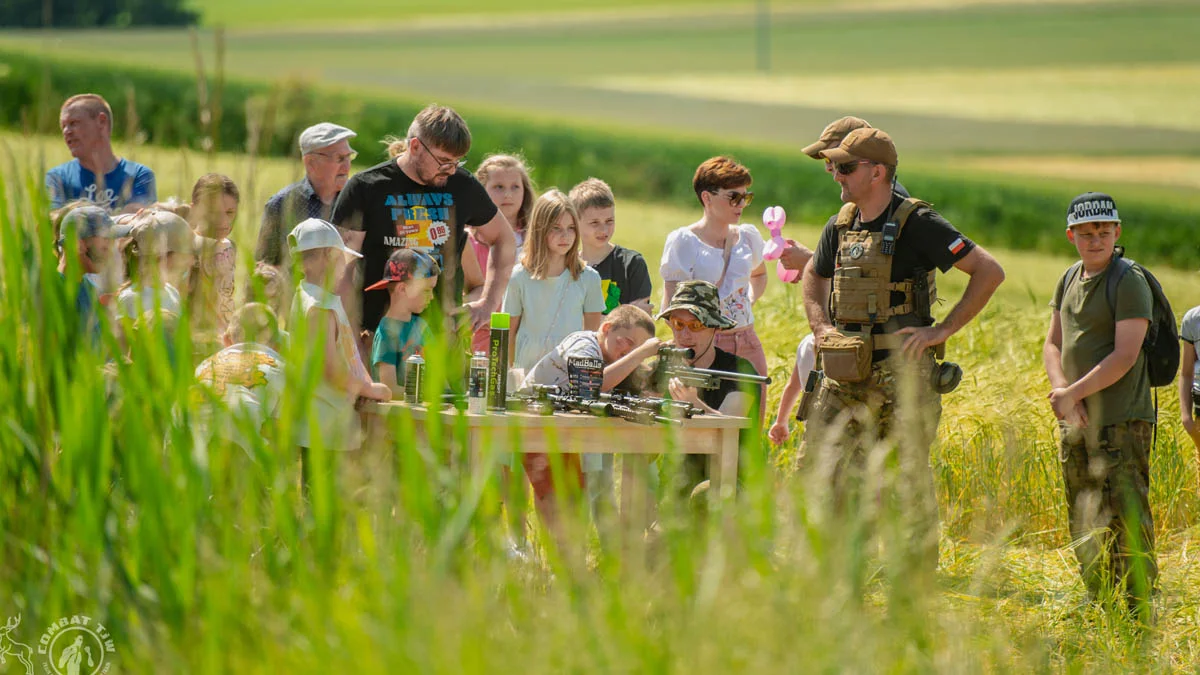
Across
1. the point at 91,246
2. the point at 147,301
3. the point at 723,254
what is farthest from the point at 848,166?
the point at 91,246

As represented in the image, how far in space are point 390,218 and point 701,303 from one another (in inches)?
54.7

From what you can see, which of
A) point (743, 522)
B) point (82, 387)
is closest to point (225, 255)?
point (82, 387)

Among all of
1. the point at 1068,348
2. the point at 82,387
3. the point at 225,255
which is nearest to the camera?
the point at 82,387

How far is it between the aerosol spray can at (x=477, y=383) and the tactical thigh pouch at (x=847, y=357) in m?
1.41

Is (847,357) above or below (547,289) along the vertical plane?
below

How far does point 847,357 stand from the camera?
526 cm

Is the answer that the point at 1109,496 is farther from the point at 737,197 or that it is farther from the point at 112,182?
the point at 112,182

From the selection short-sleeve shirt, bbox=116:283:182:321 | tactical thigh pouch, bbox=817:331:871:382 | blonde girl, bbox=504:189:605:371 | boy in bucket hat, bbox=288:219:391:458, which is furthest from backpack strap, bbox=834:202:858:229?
short-sleeve shirt, bbox=116:283:182:321

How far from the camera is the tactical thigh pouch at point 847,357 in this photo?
17.2 feet

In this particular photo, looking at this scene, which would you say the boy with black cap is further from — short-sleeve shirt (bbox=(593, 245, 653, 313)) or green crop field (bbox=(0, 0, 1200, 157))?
green crop field (bbox=(0, 0, 1200, 157))

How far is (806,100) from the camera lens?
50.2 m

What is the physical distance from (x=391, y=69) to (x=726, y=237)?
48412 millimetres

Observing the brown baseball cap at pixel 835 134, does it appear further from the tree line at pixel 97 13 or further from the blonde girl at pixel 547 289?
the tree line at pixel 97 13

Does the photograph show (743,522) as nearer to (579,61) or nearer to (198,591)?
(198,591)
